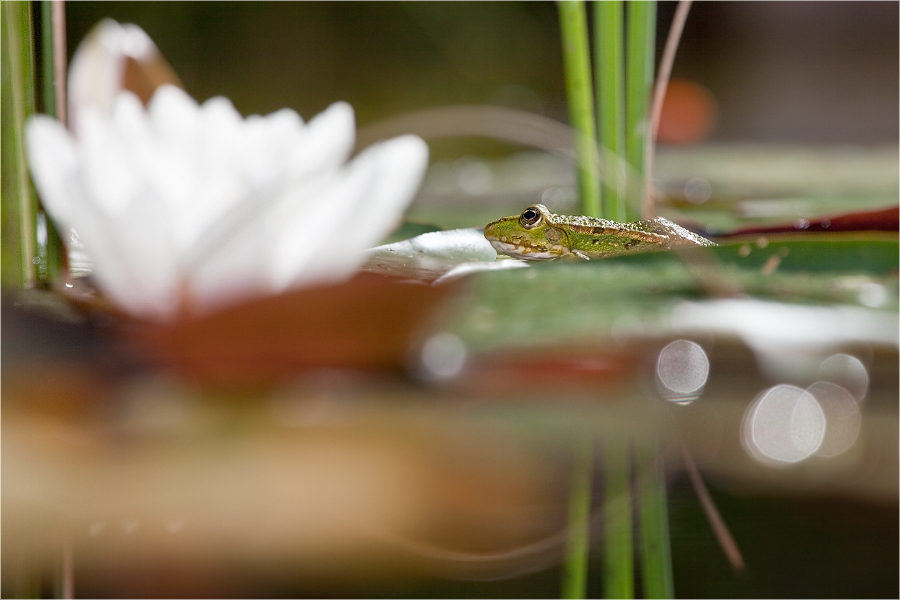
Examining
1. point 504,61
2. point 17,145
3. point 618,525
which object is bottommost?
point 618,525

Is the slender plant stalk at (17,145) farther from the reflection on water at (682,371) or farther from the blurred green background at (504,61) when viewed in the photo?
the blurred green background at (504,61)

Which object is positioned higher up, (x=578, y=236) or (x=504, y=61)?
(x=504, y=61)

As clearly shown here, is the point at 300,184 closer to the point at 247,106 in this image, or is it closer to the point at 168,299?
the point at 168,299

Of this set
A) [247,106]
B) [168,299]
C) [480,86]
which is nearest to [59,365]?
[168,299]

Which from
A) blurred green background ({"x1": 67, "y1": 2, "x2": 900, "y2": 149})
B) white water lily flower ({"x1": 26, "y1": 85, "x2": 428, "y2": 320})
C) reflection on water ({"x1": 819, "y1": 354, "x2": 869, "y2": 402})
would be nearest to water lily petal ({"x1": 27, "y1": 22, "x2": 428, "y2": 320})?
white water lily flower ({"x1": 26, "y1": 85, "x2": 428, "y2": 320})

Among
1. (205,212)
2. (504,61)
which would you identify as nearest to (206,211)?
(205,212)

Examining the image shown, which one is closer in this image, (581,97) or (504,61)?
(581,97)

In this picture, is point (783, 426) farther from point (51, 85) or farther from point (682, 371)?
point (51, 85)

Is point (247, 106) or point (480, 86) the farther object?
point (480, 86)
